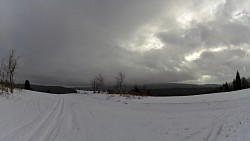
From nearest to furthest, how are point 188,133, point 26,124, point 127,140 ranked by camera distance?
point 127,140
point 188,133
point 26,124

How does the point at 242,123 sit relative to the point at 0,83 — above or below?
below

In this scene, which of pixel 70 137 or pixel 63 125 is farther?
pixel 63 125

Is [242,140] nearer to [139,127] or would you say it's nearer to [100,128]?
[139,127]

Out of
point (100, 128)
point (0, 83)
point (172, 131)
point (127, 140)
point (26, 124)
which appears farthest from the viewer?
point (0, 83)

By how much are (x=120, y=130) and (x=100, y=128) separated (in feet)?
3.39

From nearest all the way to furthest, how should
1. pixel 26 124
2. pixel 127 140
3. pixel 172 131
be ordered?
pixel 127 140 → pixel 172 131 → pixel 26 124

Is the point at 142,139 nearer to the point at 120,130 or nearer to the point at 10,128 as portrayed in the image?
the point at 120,130

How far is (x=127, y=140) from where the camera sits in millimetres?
10344

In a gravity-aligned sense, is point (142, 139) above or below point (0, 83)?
below

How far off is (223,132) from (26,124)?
9355 mm

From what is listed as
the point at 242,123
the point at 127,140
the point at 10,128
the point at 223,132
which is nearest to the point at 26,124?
the point at 10,128

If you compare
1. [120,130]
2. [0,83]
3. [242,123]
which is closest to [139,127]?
[120,130]

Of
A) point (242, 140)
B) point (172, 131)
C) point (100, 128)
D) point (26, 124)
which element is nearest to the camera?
point (242, 140)

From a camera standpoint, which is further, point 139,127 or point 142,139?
point 139,127
